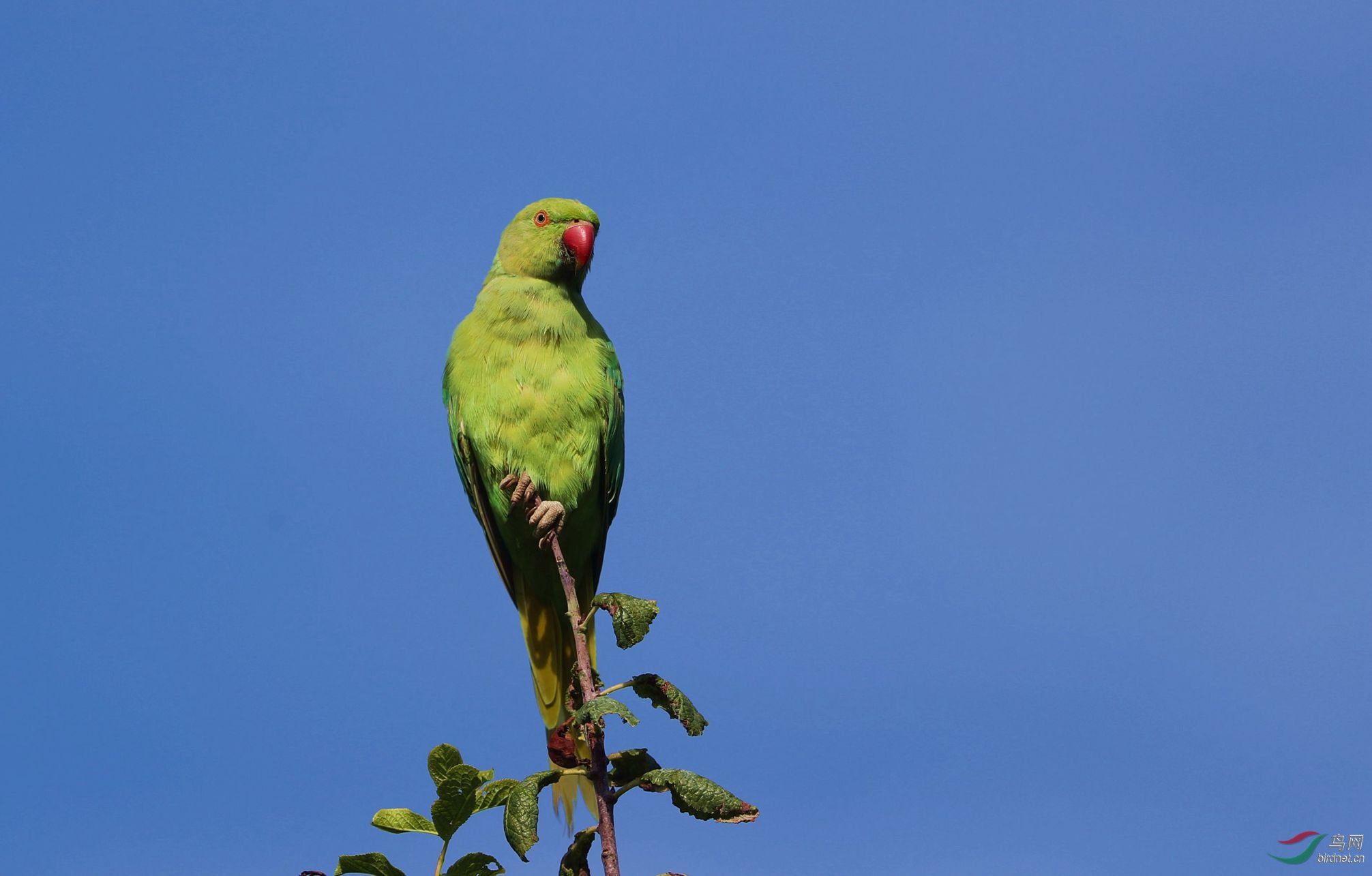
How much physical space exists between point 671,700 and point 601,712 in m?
0.35

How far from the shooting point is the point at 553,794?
19.8 feet

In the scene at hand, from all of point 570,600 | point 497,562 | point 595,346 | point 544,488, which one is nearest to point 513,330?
point 595,346

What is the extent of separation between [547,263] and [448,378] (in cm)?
93

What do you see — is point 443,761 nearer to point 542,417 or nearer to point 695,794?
point 695,794

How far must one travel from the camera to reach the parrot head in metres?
7.30

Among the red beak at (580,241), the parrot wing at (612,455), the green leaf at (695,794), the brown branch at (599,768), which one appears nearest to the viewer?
the brown branch at (599,768)

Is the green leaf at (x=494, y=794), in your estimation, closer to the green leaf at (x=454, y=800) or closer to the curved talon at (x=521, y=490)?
the green leaf at (x=454, y=800)

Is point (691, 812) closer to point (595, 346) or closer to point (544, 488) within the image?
point (544, 488)

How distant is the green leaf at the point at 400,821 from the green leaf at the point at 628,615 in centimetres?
67

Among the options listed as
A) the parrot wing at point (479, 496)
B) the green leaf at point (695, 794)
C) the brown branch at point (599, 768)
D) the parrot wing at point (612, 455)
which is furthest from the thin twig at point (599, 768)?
the parrot wing at point (479, 496)

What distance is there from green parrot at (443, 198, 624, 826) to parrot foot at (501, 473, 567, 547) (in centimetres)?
3

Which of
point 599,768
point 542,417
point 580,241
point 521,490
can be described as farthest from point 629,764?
point 580,241

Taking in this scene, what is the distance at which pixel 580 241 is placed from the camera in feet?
23.9

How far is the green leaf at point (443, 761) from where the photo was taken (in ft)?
9.89
